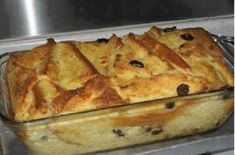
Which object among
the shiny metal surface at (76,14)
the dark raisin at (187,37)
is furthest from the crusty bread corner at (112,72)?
the shiny metal surface at (76,14)

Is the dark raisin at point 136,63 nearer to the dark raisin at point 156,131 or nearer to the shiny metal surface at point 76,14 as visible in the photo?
the dark raisin at point 156,131

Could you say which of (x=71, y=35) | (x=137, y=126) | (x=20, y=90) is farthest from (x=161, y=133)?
(x=71, y=35)

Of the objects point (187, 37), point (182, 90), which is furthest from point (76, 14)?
point (182, 90)

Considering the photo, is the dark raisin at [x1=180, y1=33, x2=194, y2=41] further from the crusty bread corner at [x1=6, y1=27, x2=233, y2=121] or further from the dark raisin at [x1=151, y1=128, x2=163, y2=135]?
the dark raisin at [x1=151, y1=128, x2=163, y2=135]

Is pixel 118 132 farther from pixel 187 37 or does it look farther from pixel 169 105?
pixel 187 37

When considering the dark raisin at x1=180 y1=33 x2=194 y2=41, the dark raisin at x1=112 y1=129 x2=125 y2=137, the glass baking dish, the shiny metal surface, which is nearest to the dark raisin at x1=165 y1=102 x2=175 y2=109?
the glass baking dish

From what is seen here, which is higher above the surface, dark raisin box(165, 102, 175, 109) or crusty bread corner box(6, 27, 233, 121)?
crusty bread corner box(6, 27, 233, 121)
